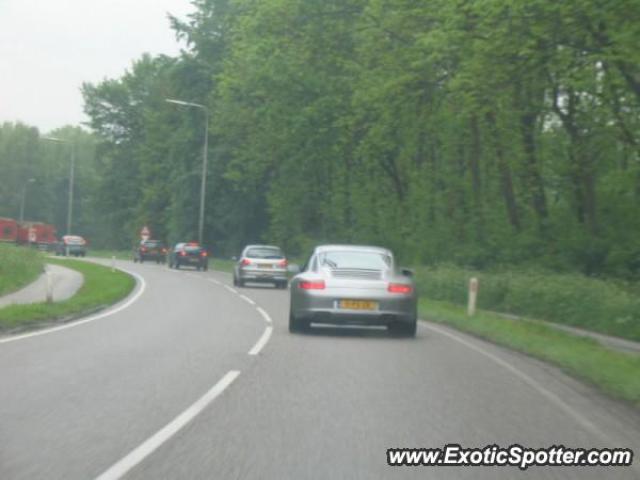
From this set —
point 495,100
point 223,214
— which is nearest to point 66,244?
point 223,214

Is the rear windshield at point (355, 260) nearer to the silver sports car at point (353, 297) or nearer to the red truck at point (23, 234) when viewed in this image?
the silver sports car at point (353, 297)

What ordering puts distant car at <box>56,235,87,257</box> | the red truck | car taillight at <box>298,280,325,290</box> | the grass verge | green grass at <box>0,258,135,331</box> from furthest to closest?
1. the red truck
2. distant car at <box>56,235,87,257</box>
3. green grass at <box>0,258,135,331</box>
4. car taillight at <box>298,280,325,290</box>
5. the grass verge

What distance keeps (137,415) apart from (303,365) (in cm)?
Result: 412

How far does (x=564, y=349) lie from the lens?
1503 centimetres

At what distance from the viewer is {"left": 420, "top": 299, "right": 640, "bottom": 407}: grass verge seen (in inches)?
438

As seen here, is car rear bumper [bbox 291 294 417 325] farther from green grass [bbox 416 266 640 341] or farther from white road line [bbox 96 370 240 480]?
white road line [bbox 96 370 240 480]

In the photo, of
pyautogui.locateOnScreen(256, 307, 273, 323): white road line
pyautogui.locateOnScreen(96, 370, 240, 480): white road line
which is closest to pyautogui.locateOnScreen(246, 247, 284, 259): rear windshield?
pyautogui.locateOnScreen(256, 307, 273, 323): white road line

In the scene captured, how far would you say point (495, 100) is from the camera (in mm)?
26031

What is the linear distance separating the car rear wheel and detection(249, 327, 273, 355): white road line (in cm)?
42

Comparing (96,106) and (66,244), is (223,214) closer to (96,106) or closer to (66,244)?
(66,244)

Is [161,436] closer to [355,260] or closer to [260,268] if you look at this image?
[355,260]

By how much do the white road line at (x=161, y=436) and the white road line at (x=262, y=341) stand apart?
3386 millimetres

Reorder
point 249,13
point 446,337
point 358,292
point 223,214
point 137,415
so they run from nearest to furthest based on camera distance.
A: point 137,415
point 358,292
point 446,337
point 249,13
point 223,214

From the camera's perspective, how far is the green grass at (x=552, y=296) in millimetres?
20359
